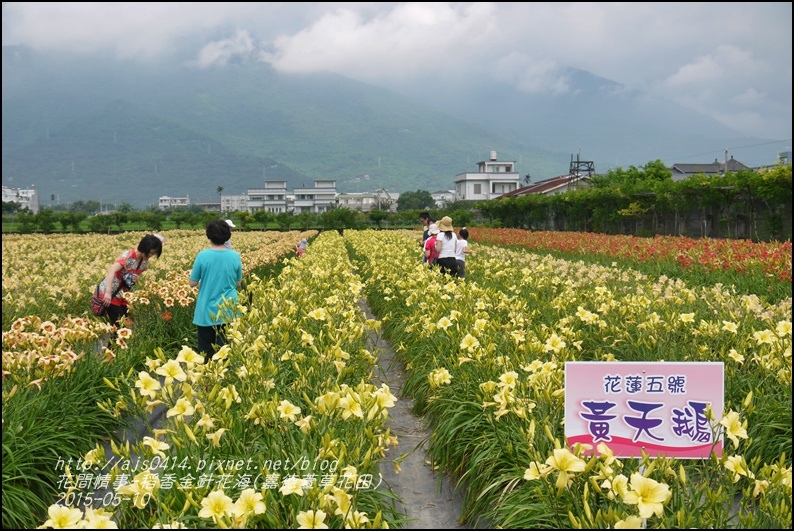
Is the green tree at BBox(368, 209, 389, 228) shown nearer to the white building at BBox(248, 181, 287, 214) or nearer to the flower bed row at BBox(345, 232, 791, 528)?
the flower bed row at BBox(345, 232, 791, 528)

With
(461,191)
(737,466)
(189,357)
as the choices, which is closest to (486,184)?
(461,191)

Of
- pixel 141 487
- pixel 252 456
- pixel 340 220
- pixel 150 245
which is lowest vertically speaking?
pixel 252 456

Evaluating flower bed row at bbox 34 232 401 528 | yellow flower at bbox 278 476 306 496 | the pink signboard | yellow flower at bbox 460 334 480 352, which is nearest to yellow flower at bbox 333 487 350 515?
flower bed row at bbox 34 232 401 528

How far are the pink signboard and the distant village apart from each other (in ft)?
85.7

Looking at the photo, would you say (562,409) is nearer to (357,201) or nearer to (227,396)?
(227,396)

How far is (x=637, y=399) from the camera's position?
9.92 ft

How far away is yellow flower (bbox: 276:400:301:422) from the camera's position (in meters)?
3.23

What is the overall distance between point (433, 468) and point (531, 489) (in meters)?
1.30

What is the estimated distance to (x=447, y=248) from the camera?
1045cm

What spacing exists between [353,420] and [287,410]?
1.16 feet

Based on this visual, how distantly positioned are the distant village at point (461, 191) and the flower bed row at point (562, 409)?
77.1 feet

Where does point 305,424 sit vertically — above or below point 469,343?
below

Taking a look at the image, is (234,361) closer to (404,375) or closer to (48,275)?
(404,375)

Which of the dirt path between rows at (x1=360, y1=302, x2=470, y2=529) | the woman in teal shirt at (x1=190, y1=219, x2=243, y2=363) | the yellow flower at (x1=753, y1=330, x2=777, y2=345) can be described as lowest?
the dirt path between rows at (x1=360, y1=302, x2=470, y2=529)
